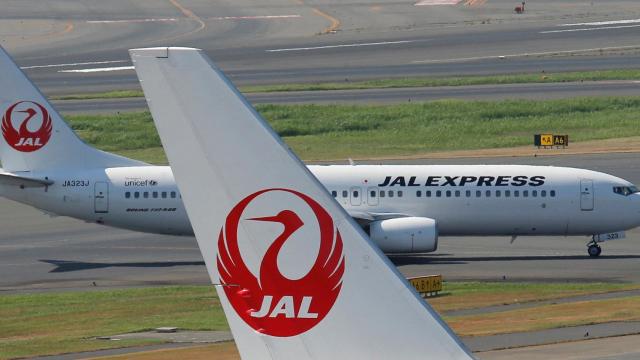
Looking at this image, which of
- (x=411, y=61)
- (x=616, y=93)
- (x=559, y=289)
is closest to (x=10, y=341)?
(x=559, y=289)

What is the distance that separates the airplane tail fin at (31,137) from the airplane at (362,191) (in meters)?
0.04

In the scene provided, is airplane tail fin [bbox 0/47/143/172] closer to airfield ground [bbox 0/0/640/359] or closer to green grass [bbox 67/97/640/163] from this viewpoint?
airfield ground [bbox 0/0/640/359]

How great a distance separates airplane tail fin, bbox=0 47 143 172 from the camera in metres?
52.8

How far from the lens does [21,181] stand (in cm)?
5209

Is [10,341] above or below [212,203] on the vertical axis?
below

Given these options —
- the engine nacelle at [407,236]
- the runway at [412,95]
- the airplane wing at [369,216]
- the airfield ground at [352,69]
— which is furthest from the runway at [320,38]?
the engine nacelle at [407,236]

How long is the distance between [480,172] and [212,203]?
130 ft

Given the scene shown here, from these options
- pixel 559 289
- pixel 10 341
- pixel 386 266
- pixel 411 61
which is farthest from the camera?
pixel 411 61

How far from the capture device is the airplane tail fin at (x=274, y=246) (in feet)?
46.2

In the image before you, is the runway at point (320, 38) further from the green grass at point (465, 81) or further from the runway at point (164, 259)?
the runway at point (164, 259)

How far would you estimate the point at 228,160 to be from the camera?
14.2m

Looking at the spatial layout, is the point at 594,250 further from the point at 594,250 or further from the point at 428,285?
the point at 428,285

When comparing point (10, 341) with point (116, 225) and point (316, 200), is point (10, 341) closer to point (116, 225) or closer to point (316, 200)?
point (116, 225)

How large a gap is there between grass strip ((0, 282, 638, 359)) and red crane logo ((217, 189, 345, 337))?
23.1m
